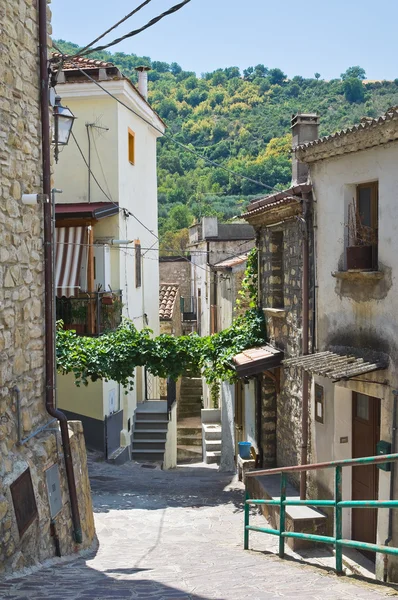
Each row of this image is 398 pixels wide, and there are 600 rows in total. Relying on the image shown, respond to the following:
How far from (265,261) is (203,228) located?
1323cm

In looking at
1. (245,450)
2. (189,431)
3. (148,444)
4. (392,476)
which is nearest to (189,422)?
(189,431)

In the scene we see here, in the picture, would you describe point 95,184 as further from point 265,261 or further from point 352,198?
point 352,198

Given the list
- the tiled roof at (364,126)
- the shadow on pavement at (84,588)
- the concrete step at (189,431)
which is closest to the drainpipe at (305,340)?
the tiled roof at (364,126)

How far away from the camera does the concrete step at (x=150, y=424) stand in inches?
745

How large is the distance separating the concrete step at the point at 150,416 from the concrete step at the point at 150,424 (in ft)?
0.26

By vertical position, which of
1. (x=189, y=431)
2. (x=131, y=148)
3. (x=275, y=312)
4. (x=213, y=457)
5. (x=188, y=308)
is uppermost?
(x=131, y=148)

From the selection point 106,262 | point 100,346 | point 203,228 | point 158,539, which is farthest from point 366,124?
point 203,228

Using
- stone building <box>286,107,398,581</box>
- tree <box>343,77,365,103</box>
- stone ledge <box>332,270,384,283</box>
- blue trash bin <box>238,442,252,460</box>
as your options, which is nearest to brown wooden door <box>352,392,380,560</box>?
stone building <box>286,107,398,581</box>

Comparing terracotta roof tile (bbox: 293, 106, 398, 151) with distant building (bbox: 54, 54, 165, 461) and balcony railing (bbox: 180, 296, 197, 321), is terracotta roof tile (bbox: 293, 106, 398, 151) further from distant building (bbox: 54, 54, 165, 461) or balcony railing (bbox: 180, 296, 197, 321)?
balcony railing (bbox: 180, 296, 197, 321)

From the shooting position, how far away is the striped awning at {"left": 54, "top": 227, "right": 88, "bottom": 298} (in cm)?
1565

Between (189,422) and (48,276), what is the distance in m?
21.4

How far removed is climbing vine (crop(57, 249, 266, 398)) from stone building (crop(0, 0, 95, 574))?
16.9 feet

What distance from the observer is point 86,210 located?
1580 centimetres

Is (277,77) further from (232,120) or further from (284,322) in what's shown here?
(284,322)
